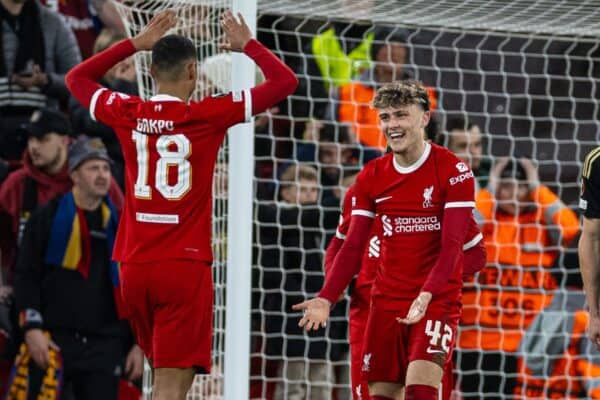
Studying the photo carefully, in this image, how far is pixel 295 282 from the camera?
905cm

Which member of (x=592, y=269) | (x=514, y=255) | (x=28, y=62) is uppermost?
(x=28, y=62)

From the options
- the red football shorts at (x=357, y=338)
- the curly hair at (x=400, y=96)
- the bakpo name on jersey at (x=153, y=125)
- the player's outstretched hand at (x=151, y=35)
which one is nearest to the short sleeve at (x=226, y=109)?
the bakpo name on jersey at (x=153, y=125)

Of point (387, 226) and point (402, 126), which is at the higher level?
point (402, 126)

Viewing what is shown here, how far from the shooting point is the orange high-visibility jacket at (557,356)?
9188 mm

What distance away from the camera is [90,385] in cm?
823

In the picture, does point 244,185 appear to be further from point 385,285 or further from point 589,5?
point 589,5

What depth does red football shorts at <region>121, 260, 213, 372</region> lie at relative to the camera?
5770 millimetres

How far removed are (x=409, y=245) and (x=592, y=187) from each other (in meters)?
0.85

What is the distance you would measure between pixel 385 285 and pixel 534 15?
2.92m

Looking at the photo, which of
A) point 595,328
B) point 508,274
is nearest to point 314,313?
point 595,328

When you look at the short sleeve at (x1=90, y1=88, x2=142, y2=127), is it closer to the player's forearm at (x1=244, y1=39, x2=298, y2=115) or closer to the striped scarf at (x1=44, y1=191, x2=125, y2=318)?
the player's forearm at (x1=244, y1=39, x2=298, y2=115)

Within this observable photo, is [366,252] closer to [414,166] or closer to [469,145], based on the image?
[414,166]

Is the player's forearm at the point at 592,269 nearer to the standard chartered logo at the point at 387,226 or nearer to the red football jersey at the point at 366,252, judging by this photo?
the standard chartered logo at the point at 387,226

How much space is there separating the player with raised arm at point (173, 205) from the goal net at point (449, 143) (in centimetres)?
216
